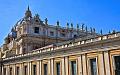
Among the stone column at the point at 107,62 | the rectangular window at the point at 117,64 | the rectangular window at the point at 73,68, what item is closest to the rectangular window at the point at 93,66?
the stone column at the point at 107,62

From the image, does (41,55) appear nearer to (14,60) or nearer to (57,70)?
(57,70)

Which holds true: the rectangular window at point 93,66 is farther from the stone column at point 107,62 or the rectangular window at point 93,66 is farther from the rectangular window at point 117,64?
the rectangular window at point 117,64

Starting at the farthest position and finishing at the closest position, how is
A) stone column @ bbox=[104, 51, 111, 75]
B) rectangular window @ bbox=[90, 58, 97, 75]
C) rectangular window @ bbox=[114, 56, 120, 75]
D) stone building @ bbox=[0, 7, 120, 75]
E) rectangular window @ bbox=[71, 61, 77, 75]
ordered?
rectangular window @ bbox=[71, 61, 77, 75] → rectangular window @ bbox=[90, 58, 97, 75] → stone building @ bbox=[0, 7, 120, 75] → stone column @ bbox=[104, 51, 111, 75] → rectangular window @ bbox=[114, 56, 120, 75]

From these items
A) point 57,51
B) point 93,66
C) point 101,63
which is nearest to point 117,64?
point 101,63

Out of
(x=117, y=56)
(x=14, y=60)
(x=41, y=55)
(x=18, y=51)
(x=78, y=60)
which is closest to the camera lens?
(x=117, y=56)

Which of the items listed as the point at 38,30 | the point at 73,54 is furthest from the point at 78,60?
the point at 38,30

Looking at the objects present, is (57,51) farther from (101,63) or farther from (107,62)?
(107,62)

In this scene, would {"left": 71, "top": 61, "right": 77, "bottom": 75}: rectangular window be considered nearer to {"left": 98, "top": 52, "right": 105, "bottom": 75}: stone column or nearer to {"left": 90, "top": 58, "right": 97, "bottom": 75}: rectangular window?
{"left": 90, "top": 58, "right": 97, "bottom": 75}: rectangular window

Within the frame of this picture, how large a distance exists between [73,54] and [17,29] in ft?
91.5

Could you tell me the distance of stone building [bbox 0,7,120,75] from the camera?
2897 centimetres

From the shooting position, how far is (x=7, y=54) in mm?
56594

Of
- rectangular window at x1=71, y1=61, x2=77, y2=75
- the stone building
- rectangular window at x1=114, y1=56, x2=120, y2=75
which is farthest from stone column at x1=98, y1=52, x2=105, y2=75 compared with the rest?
rectangular window at x1=71, y1=61, x2=77, y2=75

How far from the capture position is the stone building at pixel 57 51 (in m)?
29.0

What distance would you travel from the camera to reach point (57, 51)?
36250mm
